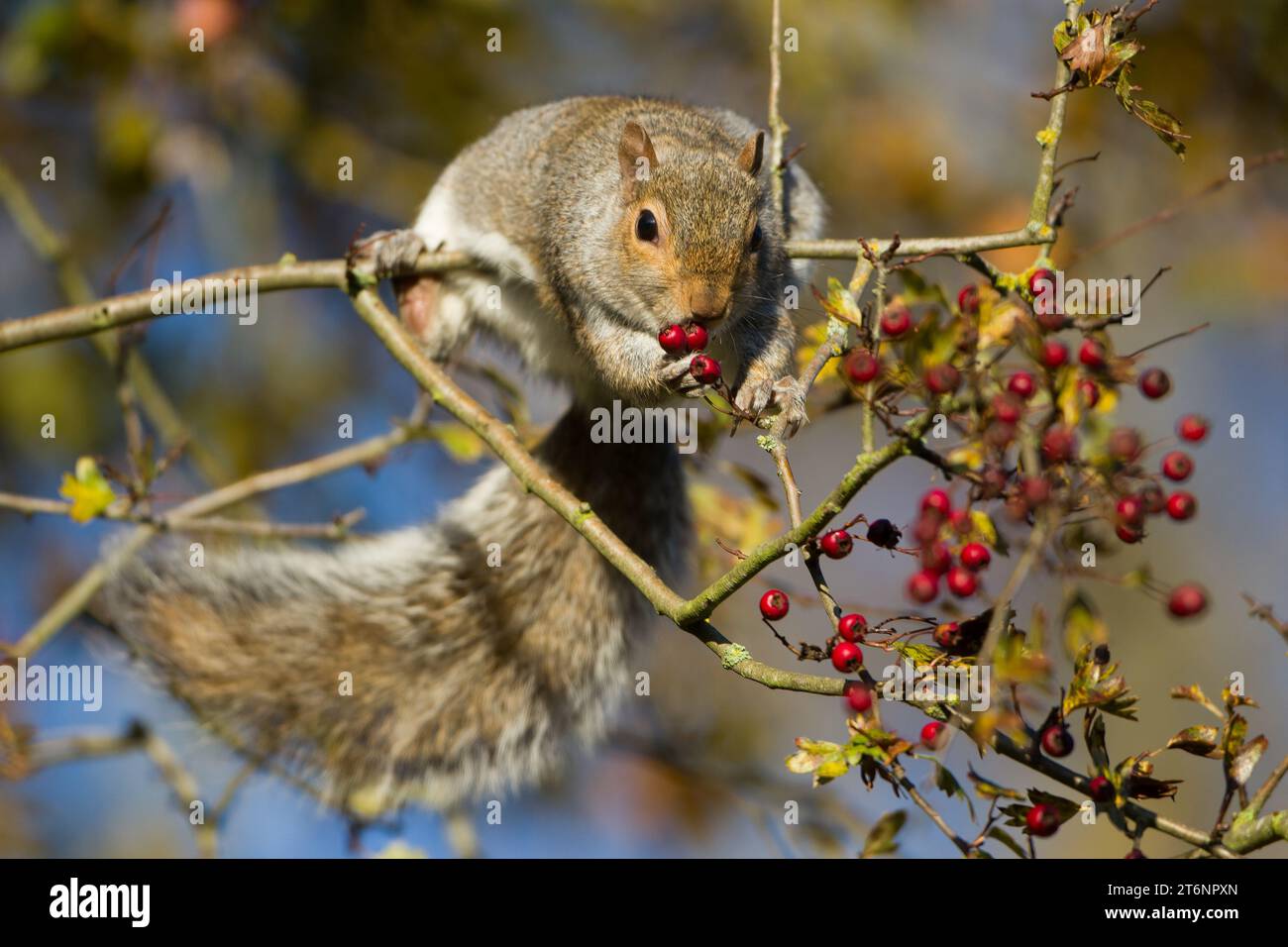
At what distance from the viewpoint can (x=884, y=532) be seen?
6.24 ft

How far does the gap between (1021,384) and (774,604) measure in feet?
1.88

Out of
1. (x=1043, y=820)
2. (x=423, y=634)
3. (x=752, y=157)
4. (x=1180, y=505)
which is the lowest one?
(x=1043, y=820)

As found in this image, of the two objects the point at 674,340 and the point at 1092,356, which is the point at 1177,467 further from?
the point at 674,340

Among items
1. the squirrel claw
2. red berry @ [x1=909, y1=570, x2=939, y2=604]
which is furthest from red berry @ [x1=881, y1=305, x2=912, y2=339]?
the squirrel claw

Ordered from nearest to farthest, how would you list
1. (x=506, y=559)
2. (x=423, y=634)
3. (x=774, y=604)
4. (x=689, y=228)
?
(x=774, y=604) < (x=689, y=228) < (x=423, y=634) < (x=506, y=559)

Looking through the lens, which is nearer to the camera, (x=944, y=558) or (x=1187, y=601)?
(x=1187, y=601)

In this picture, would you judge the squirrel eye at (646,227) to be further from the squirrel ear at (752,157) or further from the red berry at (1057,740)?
the red berry at (1057,740)

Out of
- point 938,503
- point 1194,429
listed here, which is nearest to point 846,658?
point 938,503

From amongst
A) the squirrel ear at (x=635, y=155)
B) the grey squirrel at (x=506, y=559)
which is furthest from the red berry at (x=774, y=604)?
the squirrel ear at (x=635, y=155)

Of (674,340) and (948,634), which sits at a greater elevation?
(674,340)

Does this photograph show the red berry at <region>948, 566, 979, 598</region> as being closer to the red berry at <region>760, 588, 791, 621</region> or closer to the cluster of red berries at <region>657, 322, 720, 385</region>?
the red berry at <region>760, 588, 791, 621</region>

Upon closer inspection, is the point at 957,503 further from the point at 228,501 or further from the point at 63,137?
the point at 63,137

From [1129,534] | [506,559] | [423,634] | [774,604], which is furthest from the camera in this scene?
[506,559]
